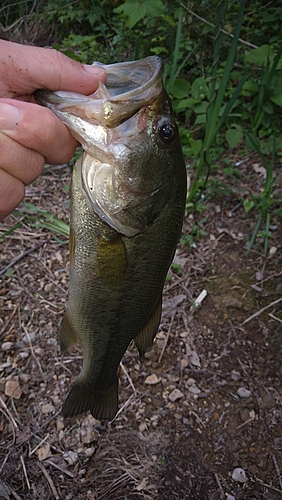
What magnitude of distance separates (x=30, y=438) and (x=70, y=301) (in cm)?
107

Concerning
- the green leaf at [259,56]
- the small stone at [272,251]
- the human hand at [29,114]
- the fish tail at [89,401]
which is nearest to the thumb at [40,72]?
the human hand at [29,114]

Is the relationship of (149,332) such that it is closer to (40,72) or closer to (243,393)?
(40,72)

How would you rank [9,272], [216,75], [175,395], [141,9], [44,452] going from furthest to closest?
[141,9]
[216,75]
[9,272]
[175,395]
[44,452]

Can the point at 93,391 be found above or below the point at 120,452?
above

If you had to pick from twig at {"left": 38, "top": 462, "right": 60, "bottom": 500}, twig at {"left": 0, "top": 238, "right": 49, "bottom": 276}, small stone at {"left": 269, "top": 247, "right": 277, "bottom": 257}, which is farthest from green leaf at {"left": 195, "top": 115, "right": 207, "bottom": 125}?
twig at {"left": 38, "top": 462, "right": 60, "bottom": 500}

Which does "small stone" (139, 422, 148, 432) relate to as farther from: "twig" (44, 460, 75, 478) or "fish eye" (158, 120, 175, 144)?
"fish eye" (158, 120, 175, 144)

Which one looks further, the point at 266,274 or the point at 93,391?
the point at 266,274

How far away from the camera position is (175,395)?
250 centimetres

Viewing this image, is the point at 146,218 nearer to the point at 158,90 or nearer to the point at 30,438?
the point at 158,90

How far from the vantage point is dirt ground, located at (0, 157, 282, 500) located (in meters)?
2.18

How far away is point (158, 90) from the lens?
1329 millimetres

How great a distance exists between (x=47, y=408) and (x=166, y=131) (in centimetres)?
172

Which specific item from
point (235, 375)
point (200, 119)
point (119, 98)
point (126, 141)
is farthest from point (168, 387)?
point (200, 119)

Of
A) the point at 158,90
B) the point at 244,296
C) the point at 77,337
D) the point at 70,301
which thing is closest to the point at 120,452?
the point at 77,337
